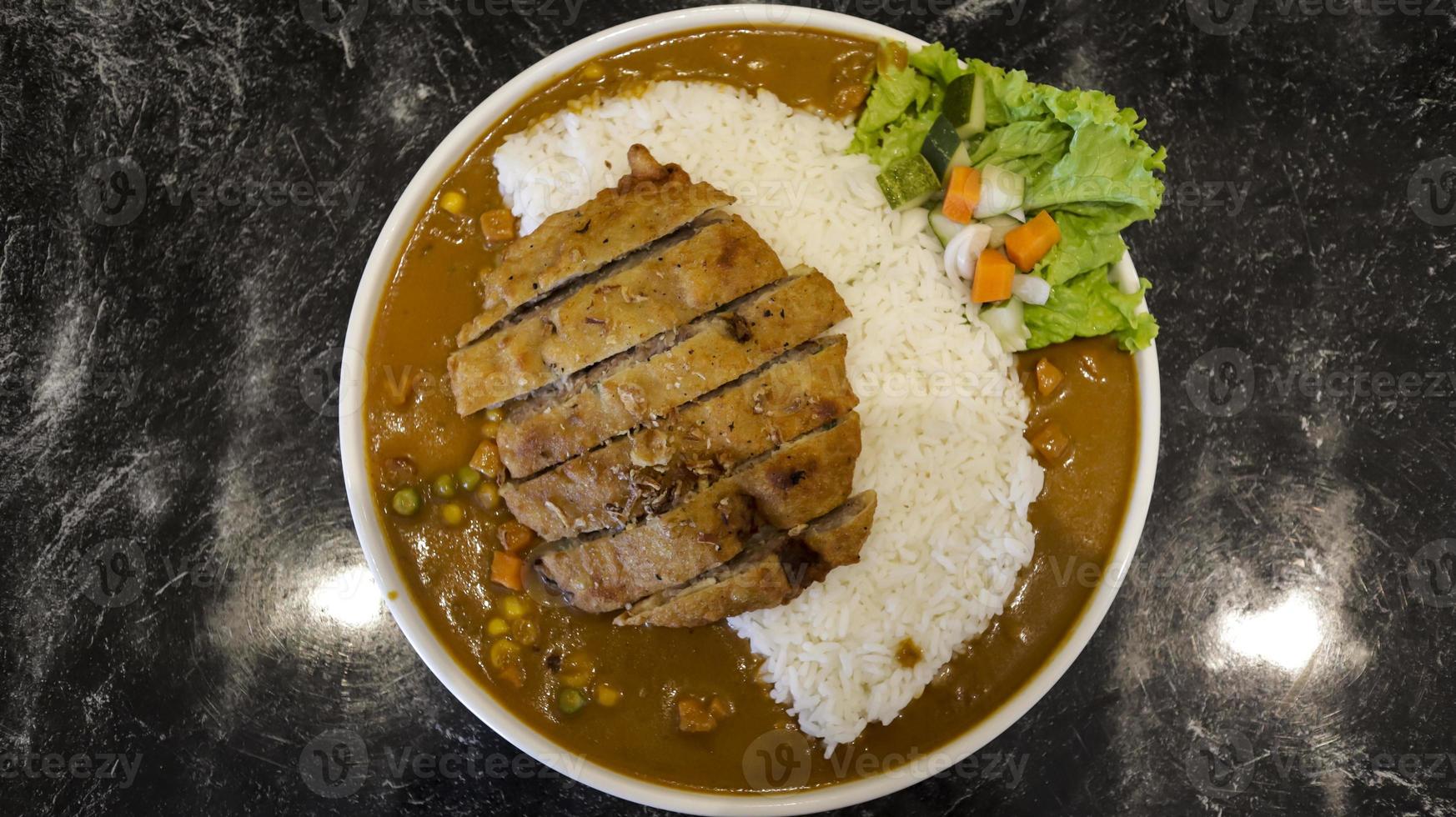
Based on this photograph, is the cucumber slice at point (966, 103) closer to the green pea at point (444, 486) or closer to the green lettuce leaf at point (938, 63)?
the green lettuce leaf at point (938, 63)

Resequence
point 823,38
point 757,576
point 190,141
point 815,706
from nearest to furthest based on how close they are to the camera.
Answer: point 757,576 → point 815,706 → point 823,38 → point 190,141

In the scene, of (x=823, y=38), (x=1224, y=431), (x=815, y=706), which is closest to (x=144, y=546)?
(x=815, y=706)

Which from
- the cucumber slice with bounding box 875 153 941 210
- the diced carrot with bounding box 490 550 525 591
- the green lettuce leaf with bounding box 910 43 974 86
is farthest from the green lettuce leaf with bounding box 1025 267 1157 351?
the diced carrot with bounding box 490 550 525 591

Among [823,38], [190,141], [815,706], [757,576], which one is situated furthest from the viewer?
[190,141]

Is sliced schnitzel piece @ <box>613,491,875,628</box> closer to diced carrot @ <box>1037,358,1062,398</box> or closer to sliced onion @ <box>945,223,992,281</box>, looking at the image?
diced carrot @ <box>1037,358,1062,398</box>

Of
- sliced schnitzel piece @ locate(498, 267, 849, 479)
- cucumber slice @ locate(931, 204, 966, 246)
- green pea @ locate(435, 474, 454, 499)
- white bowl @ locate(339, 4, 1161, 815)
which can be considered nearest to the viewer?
sliced schnitzel piece @ locate(498, 267, 849, 479)

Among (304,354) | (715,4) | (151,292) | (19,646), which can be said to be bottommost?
(19,646)

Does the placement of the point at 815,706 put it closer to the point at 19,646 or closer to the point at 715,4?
the point at 715,4
